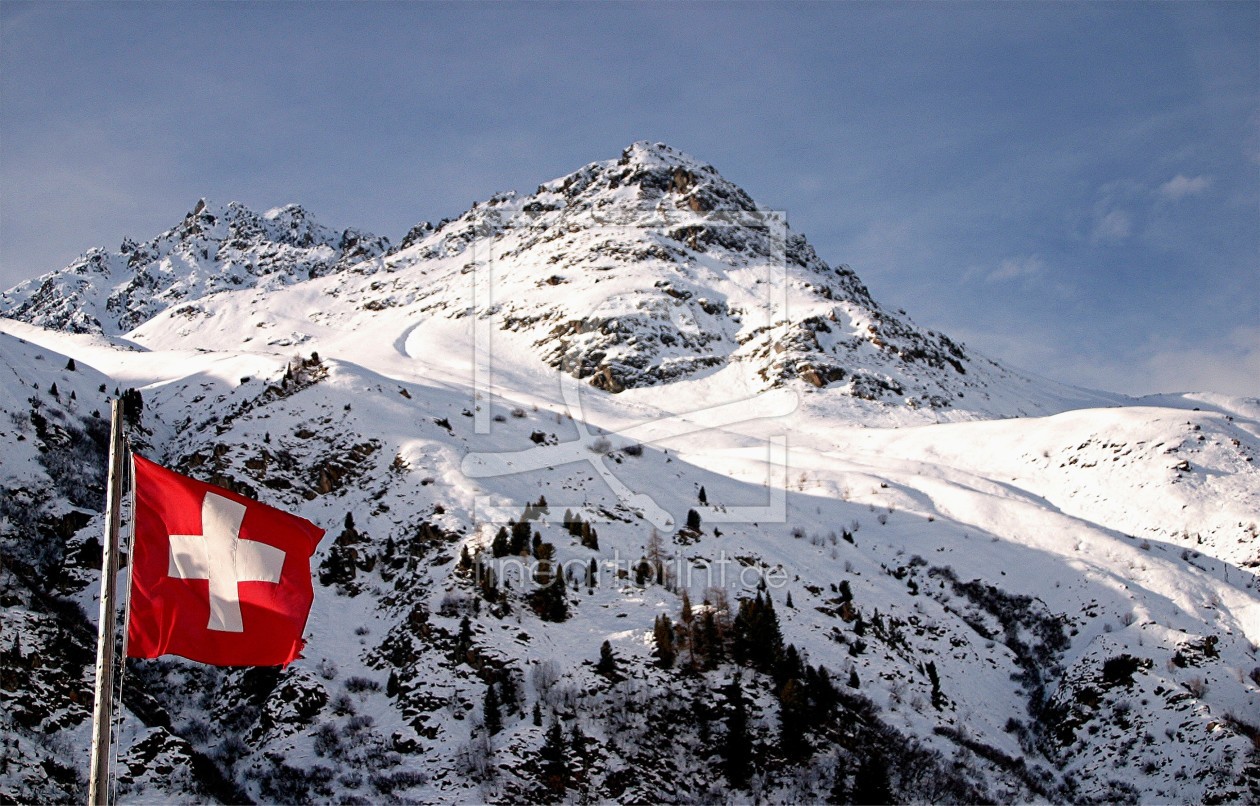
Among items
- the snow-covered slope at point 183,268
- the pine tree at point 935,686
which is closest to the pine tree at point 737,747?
the pine tree at point 935,686

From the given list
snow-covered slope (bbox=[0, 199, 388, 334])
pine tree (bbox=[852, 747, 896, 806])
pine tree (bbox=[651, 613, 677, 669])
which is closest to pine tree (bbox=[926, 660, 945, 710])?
pine tree (bbox=[852, 747, 896, 806])

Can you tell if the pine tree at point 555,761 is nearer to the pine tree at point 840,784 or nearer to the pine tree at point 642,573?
the pine tree at point 840,784

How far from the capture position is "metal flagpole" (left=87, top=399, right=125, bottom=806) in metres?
8.34

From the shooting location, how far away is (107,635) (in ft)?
28.8

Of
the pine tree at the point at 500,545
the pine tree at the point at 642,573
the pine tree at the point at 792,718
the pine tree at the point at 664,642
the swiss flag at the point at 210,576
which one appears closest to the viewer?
the swiss flag at the point at 210,576

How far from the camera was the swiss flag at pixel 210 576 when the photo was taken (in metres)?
9.91

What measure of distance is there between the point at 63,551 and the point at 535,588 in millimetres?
17776

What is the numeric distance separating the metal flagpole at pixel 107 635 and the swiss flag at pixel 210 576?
0.99 meters

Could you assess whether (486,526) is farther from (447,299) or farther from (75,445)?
(447,299)

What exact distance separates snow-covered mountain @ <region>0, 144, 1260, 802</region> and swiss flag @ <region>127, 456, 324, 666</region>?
510 inches

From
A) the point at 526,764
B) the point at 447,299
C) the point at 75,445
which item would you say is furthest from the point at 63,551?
the point at 447,299

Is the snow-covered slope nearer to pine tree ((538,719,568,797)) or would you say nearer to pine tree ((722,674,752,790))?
pine tree ((538,719,568,797))

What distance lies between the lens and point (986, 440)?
60.4 meters

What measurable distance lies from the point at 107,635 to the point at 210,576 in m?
1.44
